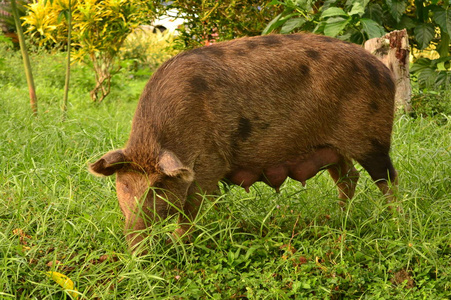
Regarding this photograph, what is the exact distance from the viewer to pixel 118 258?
3424mm

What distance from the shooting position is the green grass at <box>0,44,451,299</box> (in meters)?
3.18

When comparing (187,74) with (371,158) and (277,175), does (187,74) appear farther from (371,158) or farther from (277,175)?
(371,158)

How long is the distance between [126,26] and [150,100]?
5027mm

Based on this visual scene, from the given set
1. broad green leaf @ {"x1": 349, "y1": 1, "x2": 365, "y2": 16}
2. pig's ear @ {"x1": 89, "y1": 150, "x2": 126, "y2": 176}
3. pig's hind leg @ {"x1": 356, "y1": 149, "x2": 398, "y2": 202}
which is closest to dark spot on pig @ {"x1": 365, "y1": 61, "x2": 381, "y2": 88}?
pig's hind leg @ {"x1": 356, "y1": 149, "x2": 398, "y2": 202}

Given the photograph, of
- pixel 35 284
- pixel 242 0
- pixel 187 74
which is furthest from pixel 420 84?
pixel 35 284

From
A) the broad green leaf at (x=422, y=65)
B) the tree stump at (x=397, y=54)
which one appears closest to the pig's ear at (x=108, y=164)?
the tree stump at (x=397, y=54)

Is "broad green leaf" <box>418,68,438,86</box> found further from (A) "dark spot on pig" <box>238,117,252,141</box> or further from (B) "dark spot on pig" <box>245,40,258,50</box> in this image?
(A) "dark spot on pig" <box>238,117,252,141</box>

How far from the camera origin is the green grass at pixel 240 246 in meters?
3.18

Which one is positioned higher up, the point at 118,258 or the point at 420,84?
the point at 118,258

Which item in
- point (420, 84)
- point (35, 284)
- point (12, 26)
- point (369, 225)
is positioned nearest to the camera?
point (35, 284)

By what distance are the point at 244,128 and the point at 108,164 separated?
95 cm

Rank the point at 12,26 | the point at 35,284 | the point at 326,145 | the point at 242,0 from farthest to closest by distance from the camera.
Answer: the point at 12,26 < the point at 242,0 < the point at 326,145 < the point at 35,284

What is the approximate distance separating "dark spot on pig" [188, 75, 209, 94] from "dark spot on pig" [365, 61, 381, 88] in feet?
3.86

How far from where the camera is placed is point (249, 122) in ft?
12.3
